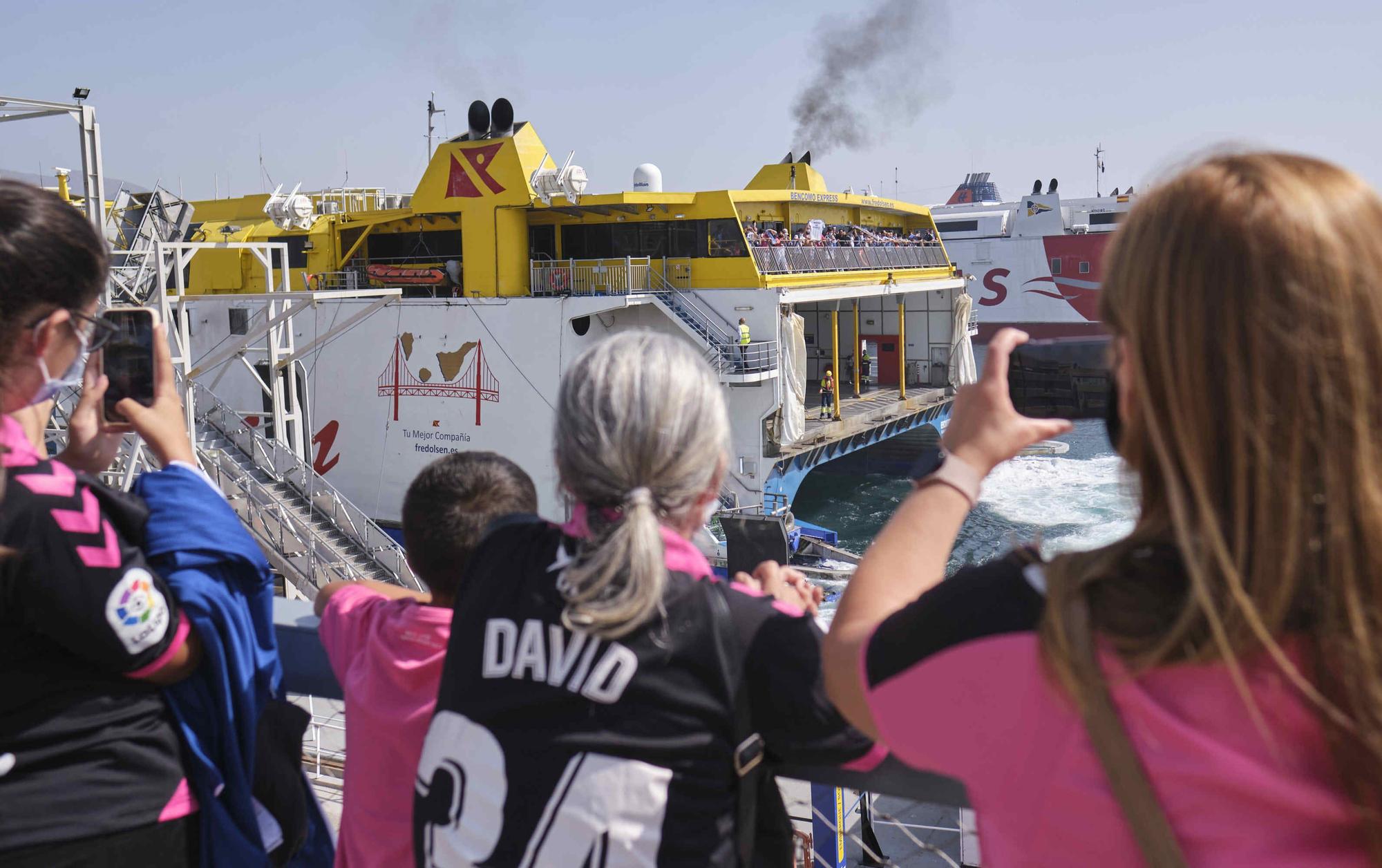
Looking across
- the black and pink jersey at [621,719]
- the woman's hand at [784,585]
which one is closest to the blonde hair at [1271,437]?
the black and pink jersey at [621,719]

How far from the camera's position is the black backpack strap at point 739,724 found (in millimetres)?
1479

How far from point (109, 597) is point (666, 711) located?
85 cm

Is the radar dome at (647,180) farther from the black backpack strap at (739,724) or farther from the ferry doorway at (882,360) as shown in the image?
the black backpack strap at (739,724)

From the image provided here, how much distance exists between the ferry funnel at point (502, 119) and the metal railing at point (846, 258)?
477 centimetres

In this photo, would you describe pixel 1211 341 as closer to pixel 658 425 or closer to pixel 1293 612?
pixel 1293 612

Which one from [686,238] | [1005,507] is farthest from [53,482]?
[1005,507]

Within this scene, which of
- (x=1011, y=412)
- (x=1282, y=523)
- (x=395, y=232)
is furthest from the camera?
(x=395, y=232)

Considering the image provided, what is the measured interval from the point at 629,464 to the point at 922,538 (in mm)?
408

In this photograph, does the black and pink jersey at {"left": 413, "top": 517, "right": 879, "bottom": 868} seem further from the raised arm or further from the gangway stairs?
the gangway stairs

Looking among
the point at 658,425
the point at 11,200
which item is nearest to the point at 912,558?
the point at 658,425

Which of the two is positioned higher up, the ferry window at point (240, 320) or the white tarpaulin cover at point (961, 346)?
the ferry window at point (240, 320)

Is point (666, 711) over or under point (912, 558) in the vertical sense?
under

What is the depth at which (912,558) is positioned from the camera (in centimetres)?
134

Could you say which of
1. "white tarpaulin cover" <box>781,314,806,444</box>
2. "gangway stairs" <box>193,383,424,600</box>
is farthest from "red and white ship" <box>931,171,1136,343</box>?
"gangway stairs" <box>193,383,424,600</box>
